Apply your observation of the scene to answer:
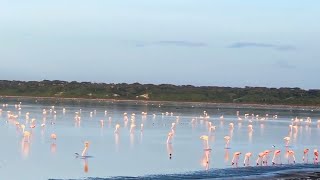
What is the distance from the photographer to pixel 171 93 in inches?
5453

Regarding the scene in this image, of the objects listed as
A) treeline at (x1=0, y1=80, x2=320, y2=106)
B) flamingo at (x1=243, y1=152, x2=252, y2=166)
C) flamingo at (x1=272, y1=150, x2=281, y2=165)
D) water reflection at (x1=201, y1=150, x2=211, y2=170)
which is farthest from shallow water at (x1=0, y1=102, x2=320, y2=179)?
treeline at (x1=0, y1=80, x2=320, y2=106)

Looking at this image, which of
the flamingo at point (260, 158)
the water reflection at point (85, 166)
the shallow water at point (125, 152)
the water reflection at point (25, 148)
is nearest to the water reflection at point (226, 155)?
the shallow water at point (125, 152)

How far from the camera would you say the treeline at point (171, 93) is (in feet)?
438

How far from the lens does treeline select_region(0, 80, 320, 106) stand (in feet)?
438

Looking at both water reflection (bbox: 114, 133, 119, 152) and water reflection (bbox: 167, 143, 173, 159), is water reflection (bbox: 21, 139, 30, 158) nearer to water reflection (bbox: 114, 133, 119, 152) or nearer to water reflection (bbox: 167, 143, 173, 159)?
water reflection (bbox: 114, 133, 119, 152)

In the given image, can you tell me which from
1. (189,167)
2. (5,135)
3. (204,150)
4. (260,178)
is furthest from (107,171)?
(5,135)

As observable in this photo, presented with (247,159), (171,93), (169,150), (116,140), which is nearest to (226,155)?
(247,159)

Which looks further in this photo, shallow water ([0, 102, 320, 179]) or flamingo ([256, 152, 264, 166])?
flamingo ([256, 152, 264, 166])

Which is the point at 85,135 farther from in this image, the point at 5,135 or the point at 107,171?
the point at 107,171

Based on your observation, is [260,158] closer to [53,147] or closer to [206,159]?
[206,159]

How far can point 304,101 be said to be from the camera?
132 m

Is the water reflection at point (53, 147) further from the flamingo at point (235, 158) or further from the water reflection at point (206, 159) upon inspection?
the flamingo at point (235, 158)

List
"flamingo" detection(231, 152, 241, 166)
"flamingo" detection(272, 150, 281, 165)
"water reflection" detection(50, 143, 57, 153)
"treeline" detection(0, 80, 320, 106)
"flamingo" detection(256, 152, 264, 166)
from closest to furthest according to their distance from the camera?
"flamingo" detection(231, 152, 241, 166) < "flamingo" detection(256, 152, 264, 166) < "flamingo" detection(272, 150, 281, 165) < "water reflection" detection(50, 143, 57, 153) < "treeline" detection(0, 80, 320, 106)

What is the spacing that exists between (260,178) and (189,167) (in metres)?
3.77
